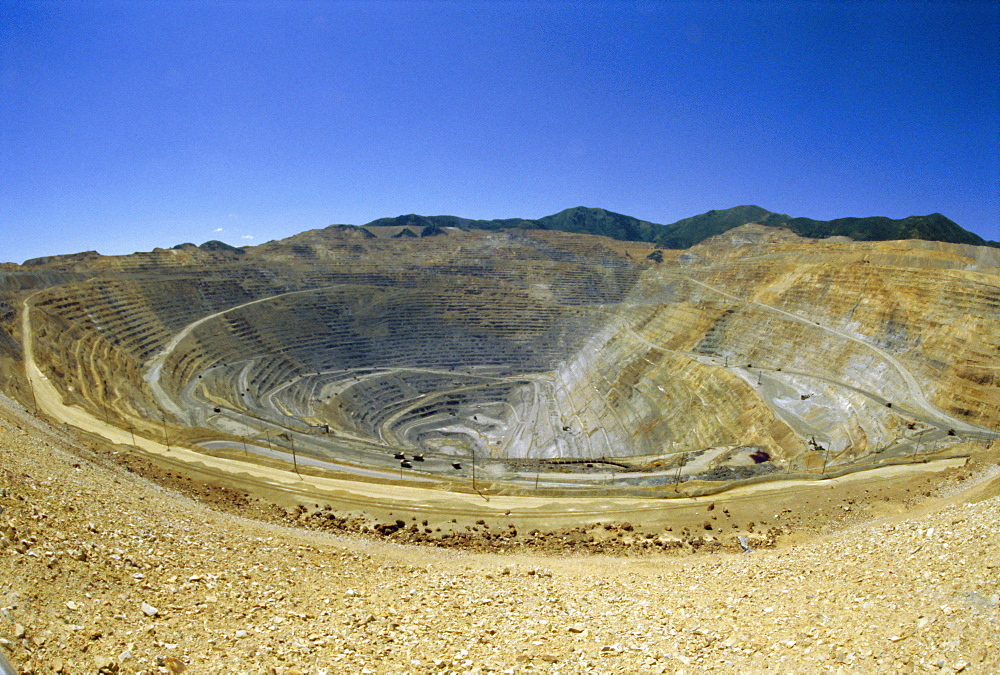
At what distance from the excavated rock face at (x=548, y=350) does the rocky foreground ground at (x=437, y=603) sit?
2201cm

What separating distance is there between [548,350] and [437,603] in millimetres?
80415

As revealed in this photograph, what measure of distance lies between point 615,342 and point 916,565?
7385cm

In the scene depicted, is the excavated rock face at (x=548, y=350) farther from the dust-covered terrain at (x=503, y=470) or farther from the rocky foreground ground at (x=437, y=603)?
the rocky foreground ground at (x=437, y=603)

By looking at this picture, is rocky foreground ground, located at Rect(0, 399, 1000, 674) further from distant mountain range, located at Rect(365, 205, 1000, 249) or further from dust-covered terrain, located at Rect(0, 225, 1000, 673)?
distant mountain range, located at Rect(365, 205, 1000, 249)

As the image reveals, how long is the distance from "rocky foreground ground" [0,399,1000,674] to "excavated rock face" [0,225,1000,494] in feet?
72.2

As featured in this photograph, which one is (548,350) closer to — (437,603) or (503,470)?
(503,470)

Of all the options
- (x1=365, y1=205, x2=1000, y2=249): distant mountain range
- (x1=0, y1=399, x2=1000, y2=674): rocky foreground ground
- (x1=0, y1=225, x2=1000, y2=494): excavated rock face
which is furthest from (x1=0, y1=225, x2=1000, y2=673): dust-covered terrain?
(x1=365, y1=205, x2=1000, y2=249): distant mountain range

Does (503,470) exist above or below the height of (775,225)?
below

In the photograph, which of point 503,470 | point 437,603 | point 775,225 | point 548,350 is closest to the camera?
point 437,603

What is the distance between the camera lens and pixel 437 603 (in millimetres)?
12469

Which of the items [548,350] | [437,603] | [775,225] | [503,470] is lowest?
[503,470]

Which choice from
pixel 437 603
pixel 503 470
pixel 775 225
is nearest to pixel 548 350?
pixel 503 470

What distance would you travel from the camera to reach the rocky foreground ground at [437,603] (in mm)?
8203

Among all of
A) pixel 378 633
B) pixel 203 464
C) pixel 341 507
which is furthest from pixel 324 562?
pixel 203 464
